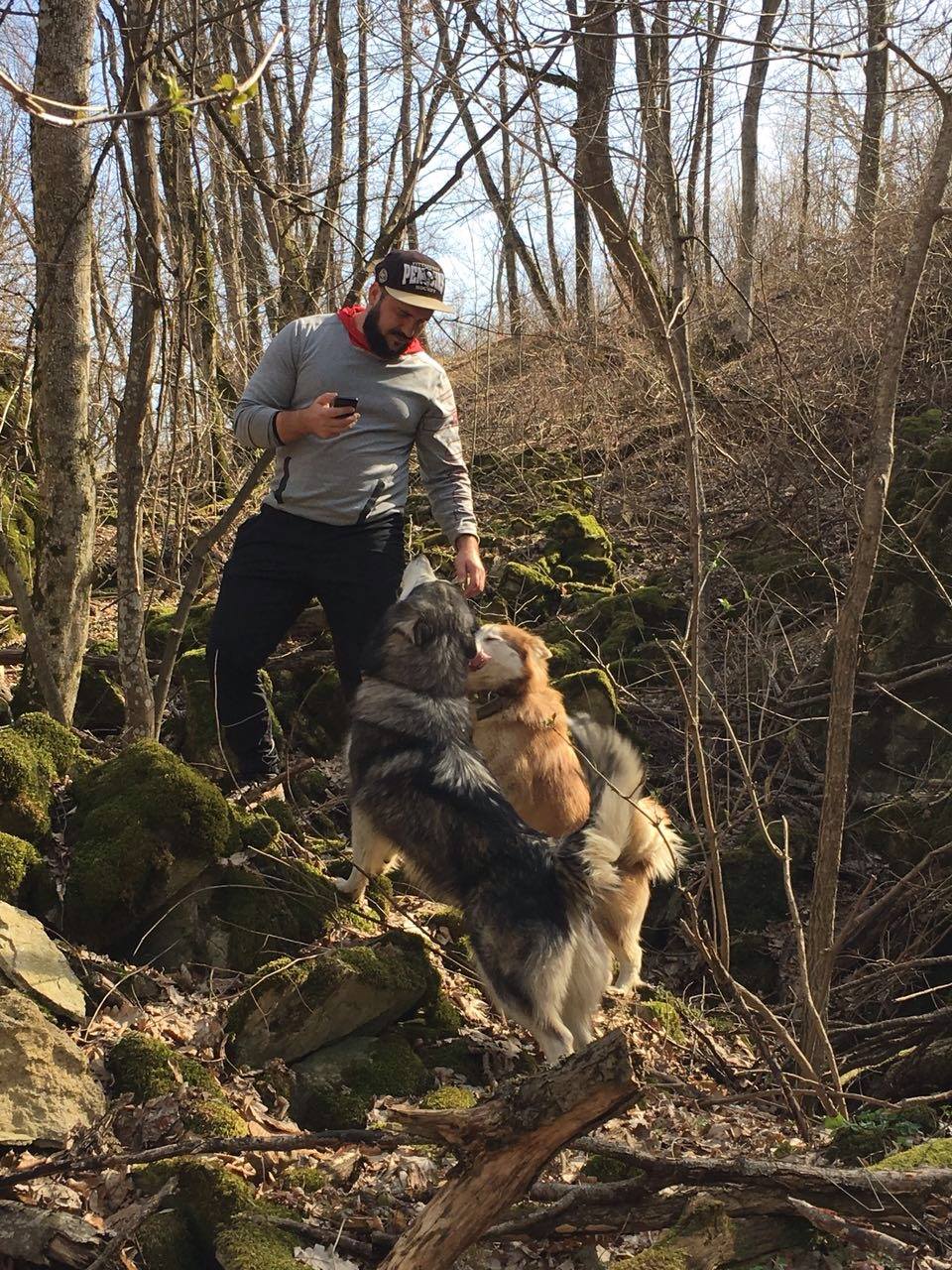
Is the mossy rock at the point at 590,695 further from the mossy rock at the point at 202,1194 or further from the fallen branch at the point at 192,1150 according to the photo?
the mossy rock at the point at 202,1194

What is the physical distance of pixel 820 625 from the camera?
8273 millimetres

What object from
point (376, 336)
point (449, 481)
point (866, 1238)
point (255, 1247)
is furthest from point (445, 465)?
point (866, 1238)

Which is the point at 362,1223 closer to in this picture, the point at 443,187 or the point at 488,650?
the point at 488,650

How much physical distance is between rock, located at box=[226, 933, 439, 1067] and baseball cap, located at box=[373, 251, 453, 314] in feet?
9.31

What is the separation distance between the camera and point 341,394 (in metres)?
4.93

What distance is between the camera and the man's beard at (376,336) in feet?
15.8

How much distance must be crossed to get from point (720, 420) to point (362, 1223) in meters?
8.74

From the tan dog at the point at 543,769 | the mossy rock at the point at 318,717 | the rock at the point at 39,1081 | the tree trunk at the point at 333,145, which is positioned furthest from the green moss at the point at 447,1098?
the tree trunk at the point at 333,145

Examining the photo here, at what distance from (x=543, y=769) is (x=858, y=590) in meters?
1.71

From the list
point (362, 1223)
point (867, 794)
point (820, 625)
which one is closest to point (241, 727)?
point (362, 1223)

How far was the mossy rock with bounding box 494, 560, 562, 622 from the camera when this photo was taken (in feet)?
28.2

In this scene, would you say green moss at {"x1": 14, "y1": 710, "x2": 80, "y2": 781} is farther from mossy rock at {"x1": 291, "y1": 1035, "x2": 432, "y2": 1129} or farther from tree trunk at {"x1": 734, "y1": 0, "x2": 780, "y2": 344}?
tree trunk at {"x1": 734, "y1": 0, "x2": 780, "y2": 344}

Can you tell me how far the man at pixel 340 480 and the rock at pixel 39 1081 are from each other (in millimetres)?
1999

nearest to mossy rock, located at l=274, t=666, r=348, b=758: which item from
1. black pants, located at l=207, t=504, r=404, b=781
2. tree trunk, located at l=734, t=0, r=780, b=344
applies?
black pants, located at l=207, t=504, r=404, b=781
